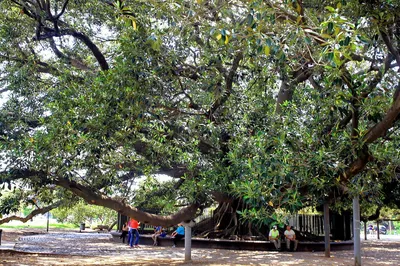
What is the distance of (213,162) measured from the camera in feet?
28.8

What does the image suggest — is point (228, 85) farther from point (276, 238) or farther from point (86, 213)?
point (86, 213)

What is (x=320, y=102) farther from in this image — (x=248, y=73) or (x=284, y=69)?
(x=248, y=73)

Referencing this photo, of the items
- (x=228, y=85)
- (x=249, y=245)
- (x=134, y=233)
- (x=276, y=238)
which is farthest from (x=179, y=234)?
(x=228, y=85)

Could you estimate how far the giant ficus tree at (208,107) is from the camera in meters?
5.51

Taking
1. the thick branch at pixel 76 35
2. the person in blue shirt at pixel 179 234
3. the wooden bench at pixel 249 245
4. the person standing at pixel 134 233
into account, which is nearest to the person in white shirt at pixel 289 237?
the wooden bench at pixel 249 245

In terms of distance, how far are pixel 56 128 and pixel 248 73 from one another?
375 centimetres

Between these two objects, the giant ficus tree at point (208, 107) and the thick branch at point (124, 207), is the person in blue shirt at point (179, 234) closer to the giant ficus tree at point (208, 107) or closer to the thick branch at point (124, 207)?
the giant ficus tree at point (208, 107)

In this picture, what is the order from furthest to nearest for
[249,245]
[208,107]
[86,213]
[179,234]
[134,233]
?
[86,213]
[134,233]
[179,234]
[249,245]
[208,107]

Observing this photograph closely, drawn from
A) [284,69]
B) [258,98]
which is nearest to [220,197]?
[258,98]

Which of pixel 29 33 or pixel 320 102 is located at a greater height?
pixel 29 33

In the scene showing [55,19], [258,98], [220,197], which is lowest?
[220,197]

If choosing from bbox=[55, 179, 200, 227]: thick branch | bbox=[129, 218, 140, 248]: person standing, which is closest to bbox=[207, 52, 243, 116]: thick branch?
bbox=[55, 179, 200, 227]: thick branch

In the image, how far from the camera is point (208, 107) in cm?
888

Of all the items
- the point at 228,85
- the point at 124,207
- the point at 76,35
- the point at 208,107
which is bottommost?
the point at 124,207
